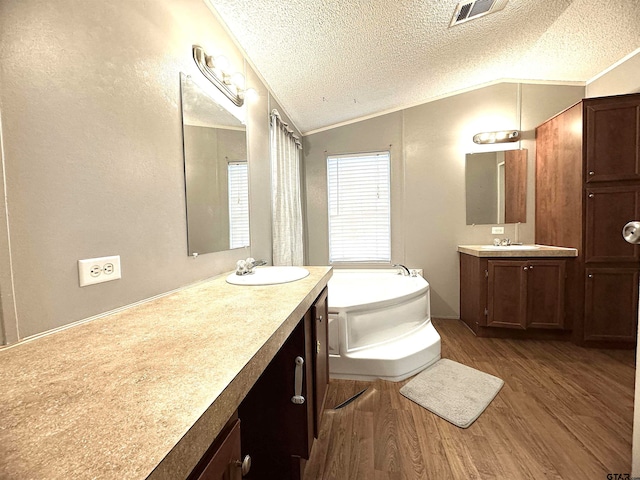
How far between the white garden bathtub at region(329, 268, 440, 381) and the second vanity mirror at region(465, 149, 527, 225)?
1.42 meters

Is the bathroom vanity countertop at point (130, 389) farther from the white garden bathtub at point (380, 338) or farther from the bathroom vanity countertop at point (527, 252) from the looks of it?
the bathroom vanity countertop at point (527, 252)

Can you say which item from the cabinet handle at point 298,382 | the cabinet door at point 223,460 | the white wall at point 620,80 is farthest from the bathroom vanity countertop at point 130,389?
the white wall at point 620,80

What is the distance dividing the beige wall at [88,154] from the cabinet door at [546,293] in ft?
9.61

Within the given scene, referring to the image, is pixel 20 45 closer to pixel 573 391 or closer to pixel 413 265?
pixel 573 391

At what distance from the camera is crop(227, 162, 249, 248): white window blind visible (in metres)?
1.74

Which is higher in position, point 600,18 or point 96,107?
point 600,18

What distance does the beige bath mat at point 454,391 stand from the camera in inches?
64.0

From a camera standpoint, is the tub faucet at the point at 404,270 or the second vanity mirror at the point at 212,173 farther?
the tub faucet at the point at 404,270

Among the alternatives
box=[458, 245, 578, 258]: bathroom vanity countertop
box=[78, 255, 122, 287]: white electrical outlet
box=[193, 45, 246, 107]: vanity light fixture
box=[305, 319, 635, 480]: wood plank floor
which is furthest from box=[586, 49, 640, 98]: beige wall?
box=[78, 255, 122, 287]: white electrical outlet

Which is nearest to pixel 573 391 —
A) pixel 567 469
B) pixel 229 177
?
pixel 567 469

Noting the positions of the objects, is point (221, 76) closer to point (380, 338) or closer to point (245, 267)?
point (245, 267)

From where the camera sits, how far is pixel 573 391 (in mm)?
1806

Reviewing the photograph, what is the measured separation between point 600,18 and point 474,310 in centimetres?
A: 261

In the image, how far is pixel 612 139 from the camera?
2.26 metres
